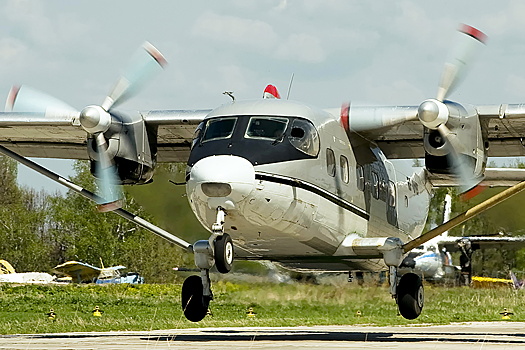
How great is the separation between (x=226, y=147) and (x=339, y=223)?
113 inches

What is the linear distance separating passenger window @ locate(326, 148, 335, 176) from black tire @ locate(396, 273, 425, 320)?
8.28 feet

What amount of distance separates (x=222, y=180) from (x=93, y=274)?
1505 inches

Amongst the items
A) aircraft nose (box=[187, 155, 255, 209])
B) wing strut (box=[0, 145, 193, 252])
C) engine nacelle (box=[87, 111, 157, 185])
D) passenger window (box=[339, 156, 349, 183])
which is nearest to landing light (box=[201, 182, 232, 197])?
aircraft nose (box=[187, 155, 255, 209])

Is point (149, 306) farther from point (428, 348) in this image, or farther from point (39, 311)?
point (428, 348)

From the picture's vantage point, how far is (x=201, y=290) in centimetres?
1641

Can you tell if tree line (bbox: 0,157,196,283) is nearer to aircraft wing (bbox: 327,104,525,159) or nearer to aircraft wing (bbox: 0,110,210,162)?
aircraft wing (bbox: 0,110,210,162)

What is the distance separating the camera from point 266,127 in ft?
48.7

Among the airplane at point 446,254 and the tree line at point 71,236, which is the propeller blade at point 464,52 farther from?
the tree line at point 71,236

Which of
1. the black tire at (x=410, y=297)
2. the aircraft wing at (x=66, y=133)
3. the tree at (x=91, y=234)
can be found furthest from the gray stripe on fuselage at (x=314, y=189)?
the tree at (x=91, y=234)

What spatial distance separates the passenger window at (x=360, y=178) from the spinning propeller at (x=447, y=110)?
1.84 metres

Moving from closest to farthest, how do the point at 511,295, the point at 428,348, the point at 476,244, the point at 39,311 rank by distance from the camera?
the point at 428,348
the point at 39,311
the point at 511,295
the point at 476,244

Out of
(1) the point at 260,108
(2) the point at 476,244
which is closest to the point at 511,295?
(2) the point at 476,244

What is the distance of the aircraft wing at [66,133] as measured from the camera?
18188mm

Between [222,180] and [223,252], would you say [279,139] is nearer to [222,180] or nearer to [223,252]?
[222,180]
